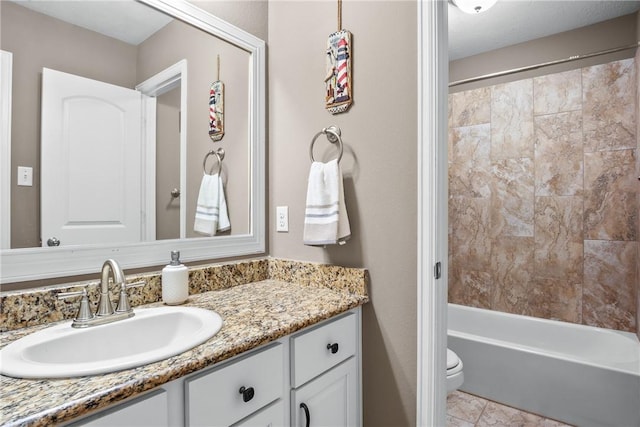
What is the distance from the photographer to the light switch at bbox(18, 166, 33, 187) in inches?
37.0

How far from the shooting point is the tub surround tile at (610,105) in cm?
220

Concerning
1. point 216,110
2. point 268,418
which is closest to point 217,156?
point 216,110

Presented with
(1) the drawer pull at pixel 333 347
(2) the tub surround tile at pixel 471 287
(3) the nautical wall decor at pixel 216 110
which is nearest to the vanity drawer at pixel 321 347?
(1) the drawer pull at pixel 333 347

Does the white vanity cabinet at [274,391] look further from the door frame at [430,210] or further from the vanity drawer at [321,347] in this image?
the door frame at [430,210]

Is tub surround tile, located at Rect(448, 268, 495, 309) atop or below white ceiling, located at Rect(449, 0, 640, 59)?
below

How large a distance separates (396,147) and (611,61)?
213cm

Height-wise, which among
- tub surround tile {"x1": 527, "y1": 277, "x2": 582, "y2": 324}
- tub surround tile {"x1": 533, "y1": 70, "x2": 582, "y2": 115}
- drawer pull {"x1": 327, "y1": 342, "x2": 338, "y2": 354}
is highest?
tub surround tile {"x1": 533, "y1": 70, "x2": 582, "y2": 115}

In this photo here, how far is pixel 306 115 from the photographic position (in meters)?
1.47

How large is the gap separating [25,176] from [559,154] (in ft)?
9.78

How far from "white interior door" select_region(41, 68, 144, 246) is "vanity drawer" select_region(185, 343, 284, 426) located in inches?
24.7

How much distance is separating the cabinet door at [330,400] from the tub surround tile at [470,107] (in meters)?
2.36

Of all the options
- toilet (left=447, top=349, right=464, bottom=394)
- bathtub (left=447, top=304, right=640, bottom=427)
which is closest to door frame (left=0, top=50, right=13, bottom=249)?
toilet (left=447, top=349, right=464, bottom=394)

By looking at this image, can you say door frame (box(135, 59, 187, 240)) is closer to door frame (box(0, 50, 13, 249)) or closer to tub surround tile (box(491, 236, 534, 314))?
door frame (box(0, 50, 13, 249))

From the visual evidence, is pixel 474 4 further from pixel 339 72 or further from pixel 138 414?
pixel 138 414
